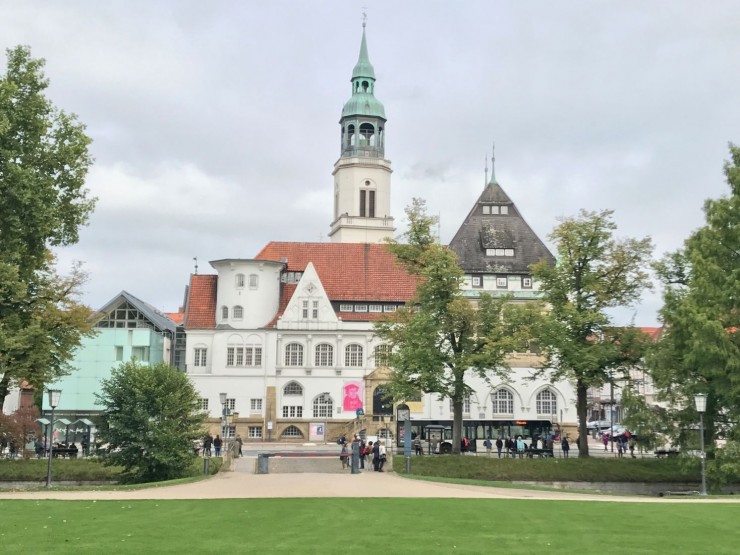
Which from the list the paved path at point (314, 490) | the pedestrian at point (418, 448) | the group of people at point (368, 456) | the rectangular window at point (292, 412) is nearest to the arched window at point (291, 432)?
the rectangular window at point (292, 412)

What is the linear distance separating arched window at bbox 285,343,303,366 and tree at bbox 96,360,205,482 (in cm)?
3793

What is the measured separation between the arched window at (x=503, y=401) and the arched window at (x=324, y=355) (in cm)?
1485

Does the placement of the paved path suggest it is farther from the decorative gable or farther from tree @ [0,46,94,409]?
the decorative gable

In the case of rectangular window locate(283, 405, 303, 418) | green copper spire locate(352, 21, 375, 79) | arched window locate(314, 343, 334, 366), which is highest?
green copper spire locate(352, 21, 375, 79)

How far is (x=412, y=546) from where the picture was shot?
639 inches

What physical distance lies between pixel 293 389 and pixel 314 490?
44964 millimetres

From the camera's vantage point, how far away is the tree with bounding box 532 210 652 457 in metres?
44.2

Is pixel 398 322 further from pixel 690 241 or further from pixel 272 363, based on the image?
pixel 272 363

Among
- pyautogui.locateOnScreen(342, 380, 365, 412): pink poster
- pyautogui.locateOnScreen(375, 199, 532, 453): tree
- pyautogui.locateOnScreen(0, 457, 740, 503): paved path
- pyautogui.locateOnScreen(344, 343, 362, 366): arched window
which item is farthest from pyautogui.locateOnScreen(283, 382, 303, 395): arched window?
pyautogui.locateOnScreen(0, 457, 740, 503): paved path

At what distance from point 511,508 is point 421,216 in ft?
84.4

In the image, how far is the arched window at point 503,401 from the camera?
2911 inches

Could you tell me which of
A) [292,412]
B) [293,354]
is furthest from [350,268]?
[292,412]

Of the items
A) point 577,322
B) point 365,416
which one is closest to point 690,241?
point 577,322

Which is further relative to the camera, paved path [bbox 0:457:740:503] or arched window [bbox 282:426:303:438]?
arched window [bbox 282:426:303:438]
